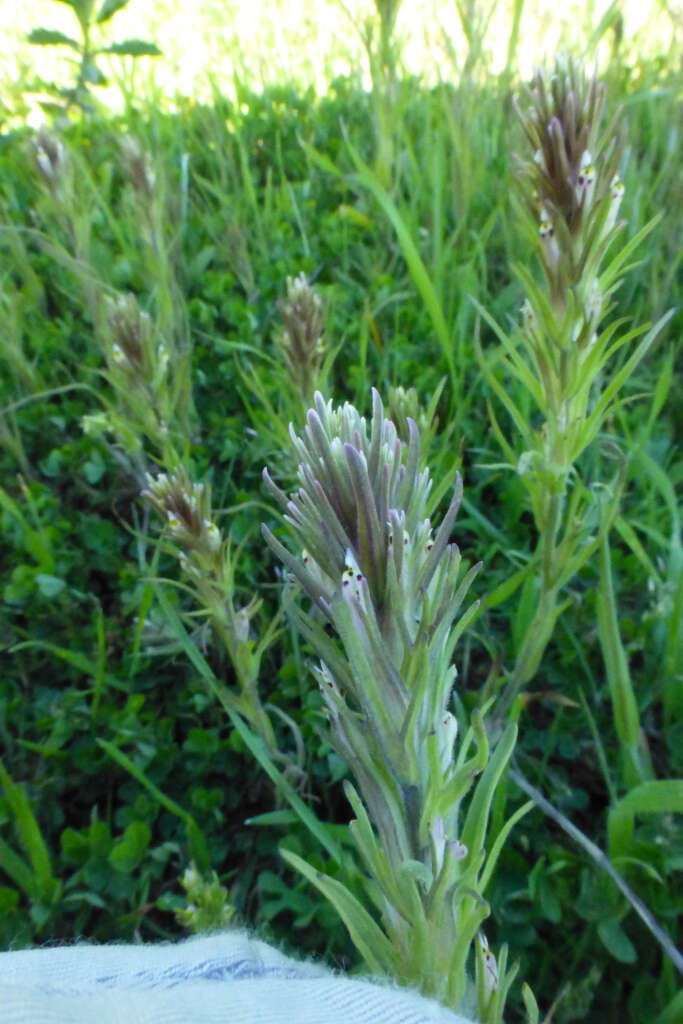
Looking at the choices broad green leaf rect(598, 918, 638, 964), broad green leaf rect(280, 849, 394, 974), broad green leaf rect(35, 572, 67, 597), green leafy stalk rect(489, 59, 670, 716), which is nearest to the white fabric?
broad green leaf rect(280, 849, 394, 974)

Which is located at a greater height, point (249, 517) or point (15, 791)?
point (249, 517)

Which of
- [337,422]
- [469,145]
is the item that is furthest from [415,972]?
[469,145]

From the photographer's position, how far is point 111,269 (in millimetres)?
2414

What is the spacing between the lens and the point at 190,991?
0.74 meters

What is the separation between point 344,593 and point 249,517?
1.22 m

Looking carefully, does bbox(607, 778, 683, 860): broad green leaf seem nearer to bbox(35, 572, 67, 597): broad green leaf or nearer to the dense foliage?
the dense foliage

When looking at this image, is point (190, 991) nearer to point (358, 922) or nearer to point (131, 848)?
point (358, 922)

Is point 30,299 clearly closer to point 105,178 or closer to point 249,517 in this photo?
point 105,178

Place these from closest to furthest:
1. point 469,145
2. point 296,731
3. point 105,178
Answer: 1. point 296,731
2. point 469,145
3. point 105,178

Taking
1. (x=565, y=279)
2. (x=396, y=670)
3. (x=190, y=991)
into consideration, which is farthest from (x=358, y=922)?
(x=565, y=279)

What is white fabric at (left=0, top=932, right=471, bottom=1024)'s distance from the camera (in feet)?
2.18

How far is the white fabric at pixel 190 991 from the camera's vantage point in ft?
2.18

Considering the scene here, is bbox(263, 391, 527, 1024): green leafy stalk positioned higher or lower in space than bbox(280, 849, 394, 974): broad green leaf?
higher

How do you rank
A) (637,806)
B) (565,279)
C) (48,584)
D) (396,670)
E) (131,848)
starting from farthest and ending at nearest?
(48,584)
(131,848)
(637,806)
(565,279)
(396,670)
